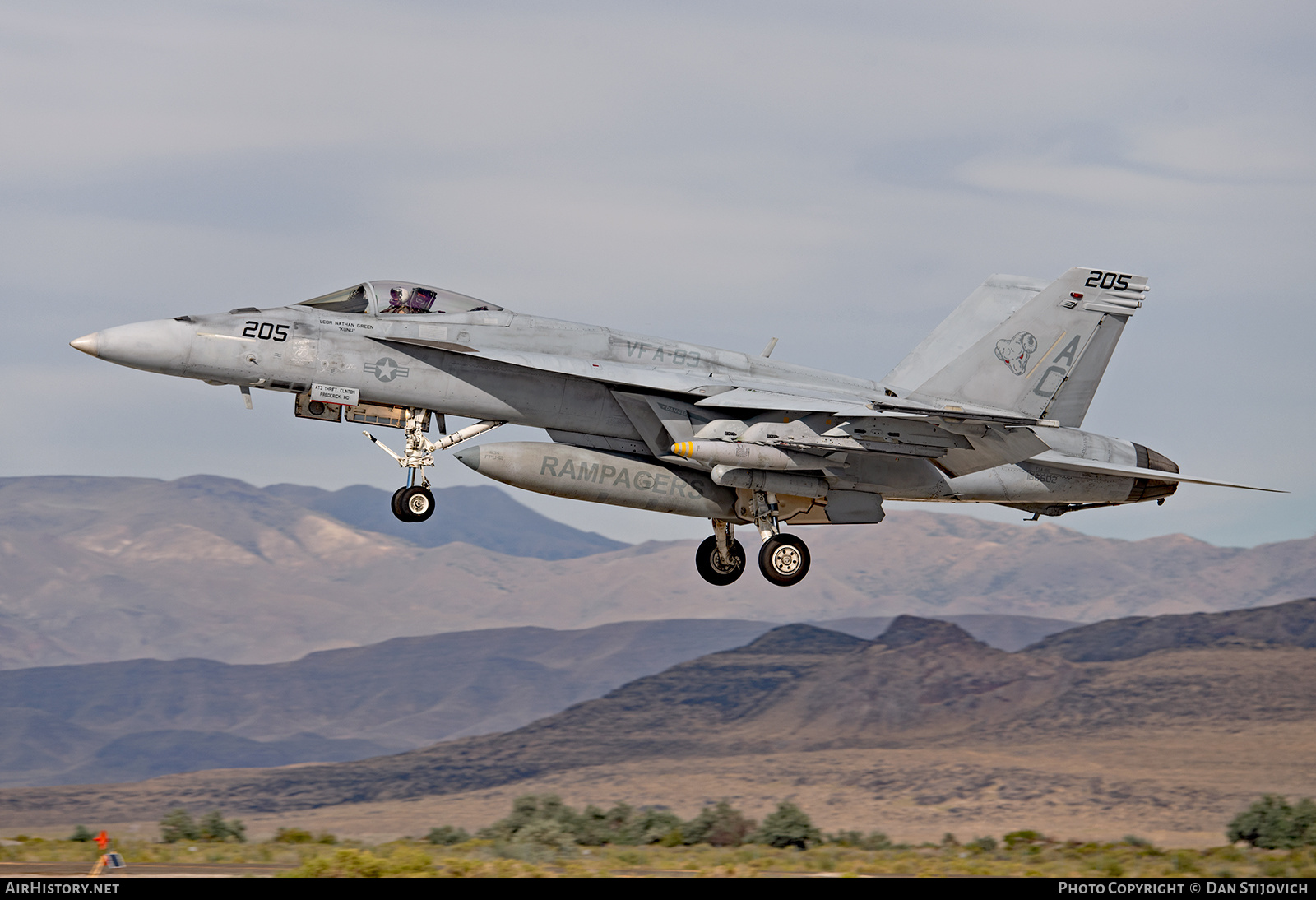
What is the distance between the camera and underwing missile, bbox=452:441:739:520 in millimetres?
20828

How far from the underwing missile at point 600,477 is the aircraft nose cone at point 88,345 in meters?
5.05

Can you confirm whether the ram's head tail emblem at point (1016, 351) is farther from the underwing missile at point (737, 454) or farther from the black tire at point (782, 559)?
the black tire at point (782, 559)

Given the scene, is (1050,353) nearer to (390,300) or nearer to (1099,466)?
(1099,466)

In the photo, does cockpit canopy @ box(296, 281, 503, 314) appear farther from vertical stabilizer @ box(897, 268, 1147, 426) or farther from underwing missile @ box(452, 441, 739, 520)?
vertical stabilizer @ box(897, 268, 1147, 426)

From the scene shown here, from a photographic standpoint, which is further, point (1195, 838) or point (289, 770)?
point (289, 770)

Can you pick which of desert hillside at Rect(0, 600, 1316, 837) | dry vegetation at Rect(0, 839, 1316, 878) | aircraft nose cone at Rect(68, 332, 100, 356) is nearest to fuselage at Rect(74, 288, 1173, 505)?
aircraft nose cone at Rect(68, 332, 100, 356)

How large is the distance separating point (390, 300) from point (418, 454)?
226cm

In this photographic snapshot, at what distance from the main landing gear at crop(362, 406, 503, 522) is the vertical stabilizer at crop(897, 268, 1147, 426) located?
7581 millimetres

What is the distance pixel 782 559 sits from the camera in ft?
74.8

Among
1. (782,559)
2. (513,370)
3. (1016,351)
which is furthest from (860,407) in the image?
(513,370)
